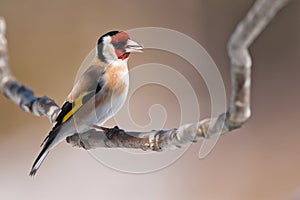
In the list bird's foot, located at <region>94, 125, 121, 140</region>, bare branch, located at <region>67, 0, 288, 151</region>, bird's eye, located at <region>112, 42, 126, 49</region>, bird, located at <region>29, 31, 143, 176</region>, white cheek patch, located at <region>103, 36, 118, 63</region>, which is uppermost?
bird's eye, located at <region>112, 42, 126, 49</region>

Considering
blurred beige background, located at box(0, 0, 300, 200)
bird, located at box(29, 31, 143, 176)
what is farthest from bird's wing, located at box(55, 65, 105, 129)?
blurred beige background, located at box(0, 0, 300, 200)

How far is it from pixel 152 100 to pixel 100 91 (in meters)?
0.30

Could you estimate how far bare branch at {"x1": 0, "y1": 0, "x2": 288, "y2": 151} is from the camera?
0.27 m

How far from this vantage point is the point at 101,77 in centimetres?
56

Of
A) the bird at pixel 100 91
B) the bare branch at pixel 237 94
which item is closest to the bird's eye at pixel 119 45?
the bird at pixel 100 91

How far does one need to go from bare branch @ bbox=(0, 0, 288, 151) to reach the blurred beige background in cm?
9

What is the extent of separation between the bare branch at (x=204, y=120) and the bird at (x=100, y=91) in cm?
2

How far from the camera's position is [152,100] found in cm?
85

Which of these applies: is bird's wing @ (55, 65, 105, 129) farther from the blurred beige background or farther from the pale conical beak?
the blurred beige background

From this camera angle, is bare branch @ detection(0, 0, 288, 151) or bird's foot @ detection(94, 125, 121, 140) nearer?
bare branch @ detection(0, 0, 288, 151)

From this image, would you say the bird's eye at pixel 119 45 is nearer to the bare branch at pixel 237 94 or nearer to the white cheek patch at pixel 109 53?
the white cheek patch at pixel 109 53

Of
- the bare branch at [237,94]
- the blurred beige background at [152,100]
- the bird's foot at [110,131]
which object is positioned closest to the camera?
the bare branch at [237,94]

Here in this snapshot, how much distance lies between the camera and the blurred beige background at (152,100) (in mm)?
854

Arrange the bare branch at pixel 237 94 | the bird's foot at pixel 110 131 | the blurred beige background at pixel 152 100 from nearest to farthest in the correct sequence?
the bare branch at pixel 237 94 → the bird's foot at pixel 110 131 → the blurred beige background at pixel 152 100
